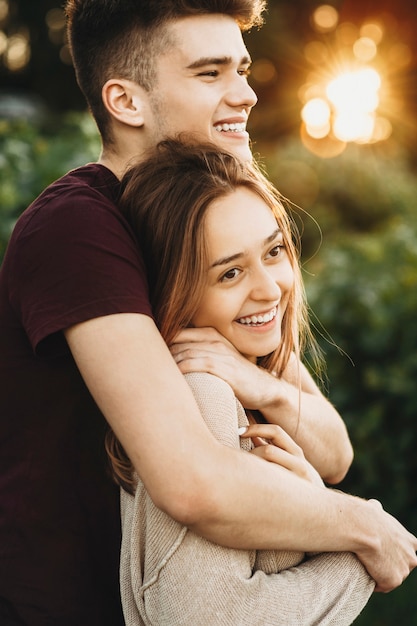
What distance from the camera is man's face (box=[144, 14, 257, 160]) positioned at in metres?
2.88

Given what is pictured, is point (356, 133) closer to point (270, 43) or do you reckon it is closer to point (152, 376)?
point (270, 43)

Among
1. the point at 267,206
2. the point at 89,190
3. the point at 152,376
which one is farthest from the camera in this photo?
the point at 267,206

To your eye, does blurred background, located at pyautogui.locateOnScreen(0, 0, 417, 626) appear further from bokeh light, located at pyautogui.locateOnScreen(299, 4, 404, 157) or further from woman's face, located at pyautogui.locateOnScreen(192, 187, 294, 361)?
woman's face, located at pyautogui.locateOnScreen(192, 187, 294, 361)

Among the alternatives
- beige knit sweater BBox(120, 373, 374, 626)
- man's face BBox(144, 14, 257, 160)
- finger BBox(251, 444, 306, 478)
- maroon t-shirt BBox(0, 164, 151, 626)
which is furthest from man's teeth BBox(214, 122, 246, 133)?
finger BBox(251, 444, 306, 478)

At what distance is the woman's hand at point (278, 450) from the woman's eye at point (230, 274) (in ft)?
1.56

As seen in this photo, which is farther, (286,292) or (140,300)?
(286,292)

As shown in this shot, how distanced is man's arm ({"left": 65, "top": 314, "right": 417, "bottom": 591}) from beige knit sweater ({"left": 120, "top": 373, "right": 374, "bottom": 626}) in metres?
0.08

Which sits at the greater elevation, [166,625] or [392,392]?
[166,625]

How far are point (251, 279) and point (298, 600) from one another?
98 cm

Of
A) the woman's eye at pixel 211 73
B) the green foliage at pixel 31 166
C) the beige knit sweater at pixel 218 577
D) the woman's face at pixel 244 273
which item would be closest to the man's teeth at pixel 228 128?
the woman's eye at pixel 211 73

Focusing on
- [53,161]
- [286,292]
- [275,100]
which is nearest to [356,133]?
[275,100]

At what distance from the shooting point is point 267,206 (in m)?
2.59

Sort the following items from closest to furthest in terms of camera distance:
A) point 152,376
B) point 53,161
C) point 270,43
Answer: point 152,376 < point 53,161 < point 270,43

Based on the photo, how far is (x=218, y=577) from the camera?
2.04m
